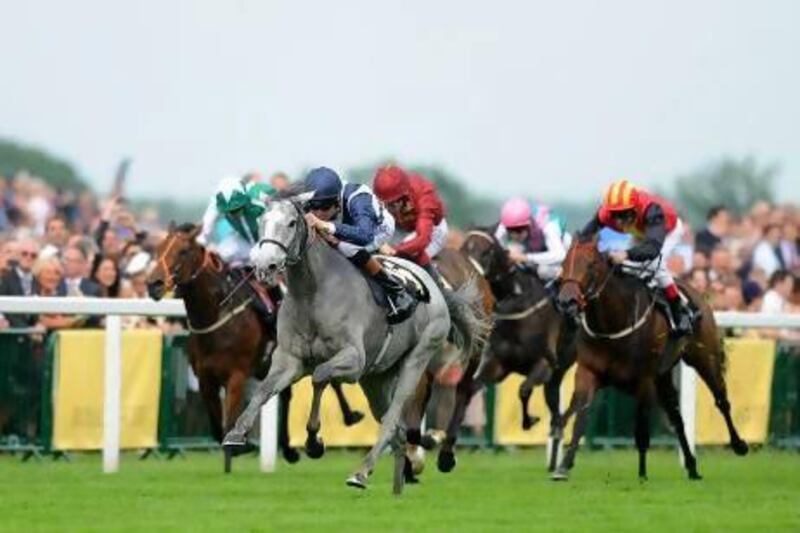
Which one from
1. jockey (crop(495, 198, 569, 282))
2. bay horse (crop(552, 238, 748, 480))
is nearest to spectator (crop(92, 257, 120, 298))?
jockey (crop(495, 198, 569, 282))

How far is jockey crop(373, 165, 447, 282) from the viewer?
15.9 meters

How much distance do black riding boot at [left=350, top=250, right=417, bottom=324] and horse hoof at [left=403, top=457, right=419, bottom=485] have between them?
4.15 feet

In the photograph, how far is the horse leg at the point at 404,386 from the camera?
13.9 metres

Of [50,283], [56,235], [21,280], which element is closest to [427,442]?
[50,283]

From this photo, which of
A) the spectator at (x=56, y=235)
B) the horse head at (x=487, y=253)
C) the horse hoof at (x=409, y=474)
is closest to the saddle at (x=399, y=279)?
the horse hoof at (x=409, y=474)

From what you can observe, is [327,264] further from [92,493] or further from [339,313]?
[92,493]

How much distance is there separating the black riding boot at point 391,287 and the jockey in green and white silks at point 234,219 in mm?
2615

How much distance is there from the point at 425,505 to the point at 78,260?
19.3 ft

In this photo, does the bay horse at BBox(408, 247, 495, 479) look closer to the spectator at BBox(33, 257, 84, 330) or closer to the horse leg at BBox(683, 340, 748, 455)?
the horse leg at BBox(683, 340, 748, 455)

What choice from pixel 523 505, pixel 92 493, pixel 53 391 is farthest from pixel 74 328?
pixel 523 505

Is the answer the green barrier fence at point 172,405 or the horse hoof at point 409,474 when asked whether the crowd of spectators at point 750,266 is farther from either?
the horse hoof at point 409,474

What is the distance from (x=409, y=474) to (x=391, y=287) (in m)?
1.73

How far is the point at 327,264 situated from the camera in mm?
14141

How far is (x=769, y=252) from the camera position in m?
24.9
